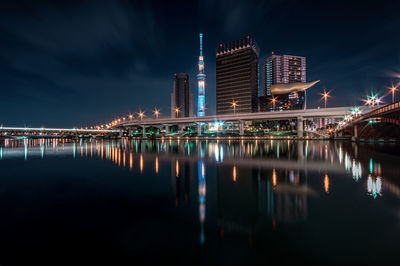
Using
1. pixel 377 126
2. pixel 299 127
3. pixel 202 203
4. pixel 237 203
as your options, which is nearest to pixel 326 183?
pixel 237 203

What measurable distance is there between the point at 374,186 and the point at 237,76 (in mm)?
154957

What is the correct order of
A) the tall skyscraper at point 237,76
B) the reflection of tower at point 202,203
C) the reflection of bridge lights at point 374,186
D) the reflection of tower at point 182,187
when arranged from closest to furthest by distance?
the reflection of tower at point 202,203, the reflection of tower at point 182,187, the reflection of bridge lights at point 374,186, the tall skyscraper at point 237,76

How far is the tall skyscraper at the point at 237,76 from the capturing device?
150375 mm

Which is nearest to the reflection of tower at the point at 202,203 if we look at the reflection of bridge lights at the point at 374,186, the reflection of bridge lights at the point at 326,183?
the reflection of bridge lights at the point at 326,183

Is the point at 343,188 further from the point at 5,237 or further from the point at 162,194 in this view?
the point at 5,237

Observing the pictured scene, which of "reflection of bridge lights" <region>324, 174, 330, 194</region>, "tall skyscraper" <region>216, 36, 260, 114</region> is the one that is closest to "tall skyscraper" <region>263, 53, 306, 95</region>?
"tall skyscraper" <region>216, 36, 260, 114</region>

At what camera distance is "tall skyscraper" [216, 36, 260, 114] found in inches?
5920

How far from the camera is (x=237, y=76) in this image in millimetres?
154250

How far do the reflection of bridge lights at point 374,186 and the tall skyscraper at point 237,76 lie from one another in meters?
143

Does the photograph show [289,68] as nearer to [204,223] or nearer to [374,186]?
[374,186]

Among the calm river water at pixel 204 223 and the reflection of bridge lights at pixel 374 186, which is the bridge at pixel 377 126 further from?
the calm river water at pixel 204 223

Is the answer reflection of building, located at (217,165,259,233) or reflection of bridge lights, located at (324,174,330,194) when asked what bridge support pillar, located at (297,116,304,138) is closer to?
reflection of bridge lights, located at (324,174,330,194)

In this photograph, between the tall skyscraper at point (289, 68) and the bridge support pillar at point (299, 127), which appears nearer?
the bridge support pillar at point (299, 127)

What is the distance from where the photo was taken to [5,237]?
398 cm
